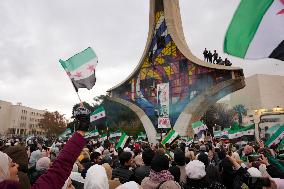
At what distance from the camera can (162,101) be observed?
848 inches

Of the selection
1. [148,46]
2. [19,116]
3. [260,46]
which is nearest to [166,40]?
[148,46]

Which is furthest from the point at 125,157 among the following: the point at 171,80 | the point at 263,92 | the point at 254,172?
the point at 263,92

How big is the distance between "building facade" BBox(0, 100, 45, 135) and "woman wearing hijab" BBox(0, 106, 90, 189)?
89.2m

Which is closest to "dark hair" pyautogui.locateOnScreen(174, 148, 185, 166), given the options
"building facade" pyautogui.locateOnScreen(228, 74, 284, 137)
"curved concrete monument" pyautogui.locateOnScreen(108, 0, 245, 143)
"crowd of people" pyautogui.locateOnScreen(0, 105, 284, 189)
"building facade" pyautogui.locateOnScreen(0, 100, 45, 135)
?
"crowd of people" pyautogui.locateOnScreen(0, 105, 284, 189)

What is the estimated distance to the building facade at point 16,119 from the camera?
8562 cm

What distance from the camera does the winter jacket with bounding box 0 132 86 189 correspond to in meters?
1.71

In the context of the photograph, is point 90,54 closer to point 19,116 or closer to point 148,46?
point 148,46

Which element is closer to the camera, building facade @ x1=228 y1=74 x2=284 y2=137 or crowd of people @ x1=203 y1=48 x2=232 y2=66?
crowd of people @ x1=203 y1=48 x2=232 y2=66

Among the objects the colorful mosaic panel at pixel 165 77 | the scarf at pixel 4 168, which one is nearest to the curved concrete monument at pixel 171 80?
the colorful mosaic panel at pixel 165 77

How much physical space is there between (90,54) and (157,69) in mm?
25055

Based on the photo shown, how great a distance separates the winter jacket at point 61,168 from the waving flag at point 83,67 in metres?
2.98

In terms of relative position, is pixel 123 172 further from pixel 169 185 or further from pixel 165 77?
pixel 165 77

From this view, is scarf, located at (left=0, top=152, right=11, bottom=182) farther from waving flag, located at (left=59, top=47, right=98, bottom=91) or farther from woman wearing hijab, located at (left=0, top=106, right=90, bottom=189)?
waving flag, located at (left=59, top=47, right=98, bottom=91)

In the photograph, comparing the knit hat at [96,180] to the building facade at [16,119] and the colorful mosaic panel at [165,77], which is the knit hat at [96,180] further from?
the building facade at [16,119]
